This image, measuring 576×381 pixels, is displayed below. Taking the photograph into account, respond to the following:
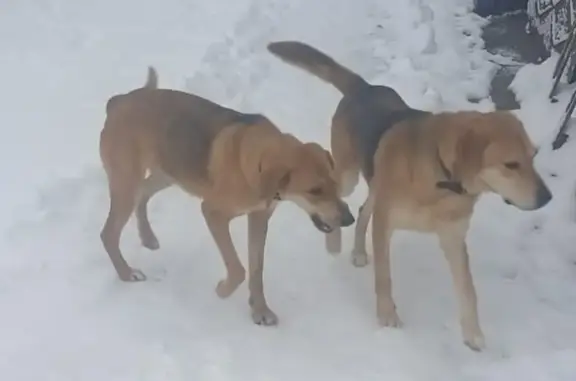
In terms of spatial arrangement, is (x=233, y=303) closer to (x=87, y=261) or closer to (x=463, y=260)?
(x=87, y=261)

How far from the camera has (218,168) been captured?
13.4 ft

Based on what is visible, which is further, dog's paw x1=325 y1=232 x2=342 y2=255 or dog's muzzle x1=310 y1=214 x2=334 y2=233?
dog's paw x1=325 y1=232 x2=342 y2=255

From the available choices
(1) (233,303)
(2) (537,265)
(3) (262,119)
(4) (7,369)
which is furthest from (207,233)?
(2) (537,265)

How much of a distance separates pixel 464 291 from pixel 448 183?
570mm

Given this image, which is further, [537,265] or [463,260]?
[537,265]

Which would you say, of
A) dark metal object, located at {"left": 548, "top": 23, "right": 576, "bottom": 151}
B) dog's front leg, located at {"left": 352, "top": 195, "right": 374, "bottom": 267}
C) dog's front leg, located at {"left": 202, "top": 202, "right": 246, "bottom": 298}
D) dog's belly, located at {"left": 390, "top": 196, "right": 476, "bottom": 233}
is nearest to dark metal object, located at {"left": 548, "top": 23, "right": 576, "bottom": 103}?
dark metal object, located at {"left": 548, "top": 23, "right": 576, "bottom": 151}

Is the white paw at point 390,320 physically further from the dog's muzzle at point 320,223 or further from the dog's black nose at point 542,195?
the dog's black nose at point 542,195

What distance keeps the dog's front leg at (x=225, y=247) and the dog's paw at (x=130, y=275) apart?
1.40ft

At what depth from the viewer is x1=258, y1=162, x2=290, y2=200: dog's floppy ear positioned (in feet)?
12.4

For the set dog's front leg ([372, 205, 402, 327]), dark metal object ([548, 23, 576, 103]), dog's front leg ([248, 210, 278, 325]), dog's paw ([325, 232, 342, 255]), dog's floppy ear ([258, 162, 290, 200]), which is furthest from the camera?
dark metal object ([548, 23, 576, 103])

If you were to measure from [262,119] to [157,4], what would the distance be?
4.37 m

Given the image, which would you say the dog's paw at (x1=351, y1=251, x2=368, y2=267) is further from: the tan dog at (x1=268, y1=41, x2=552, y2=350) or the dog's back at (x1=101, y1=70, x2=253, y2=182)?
the dog's back at (x1=101, y1=70, x2=253, y2=182)

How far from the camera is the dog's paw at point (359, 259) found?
4.59 meters

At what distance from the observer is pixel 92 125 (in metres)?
6.10
